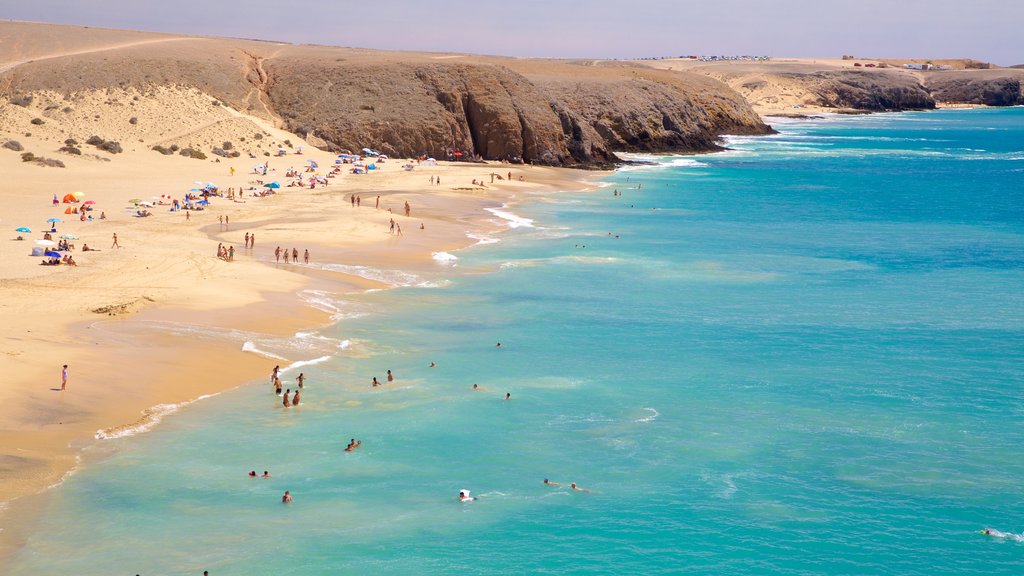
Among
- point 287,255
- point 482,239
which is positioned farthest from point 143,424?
point 482,239

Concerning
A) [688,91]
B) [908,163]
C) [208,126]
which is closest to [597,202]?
[208,126]

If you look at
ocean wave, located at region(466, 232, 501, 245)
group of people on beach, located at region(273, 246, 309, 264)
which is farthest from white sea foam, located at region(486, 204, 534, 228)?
group of people on beach, located at region(273, 246, 309, 264)

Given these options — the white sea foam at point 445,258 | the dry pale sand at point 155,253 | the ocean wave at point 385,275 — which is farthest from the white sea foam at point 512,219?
the ocean wave at point 385,275

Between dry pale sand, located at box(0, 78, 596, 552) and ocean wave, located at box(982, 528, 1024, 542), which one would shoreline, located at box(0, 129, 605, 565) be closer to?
dry pale sand, located at box(0, 78, 596, 552)

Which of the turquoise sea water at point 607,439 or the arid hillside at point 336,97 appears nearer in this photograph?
the turquoise sea water at point 607,439

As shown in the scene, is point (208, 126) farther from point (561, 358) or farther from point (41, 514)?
point (41, 514)

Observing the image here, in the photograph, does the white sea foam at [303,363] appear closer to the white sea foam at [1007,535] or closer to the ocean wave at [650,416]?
the ocean wave at [650,416]
